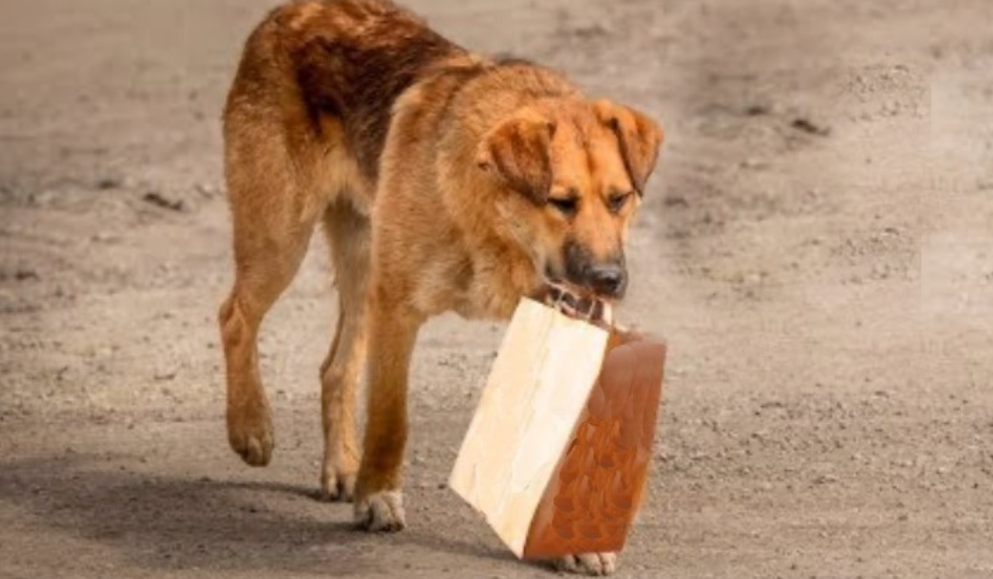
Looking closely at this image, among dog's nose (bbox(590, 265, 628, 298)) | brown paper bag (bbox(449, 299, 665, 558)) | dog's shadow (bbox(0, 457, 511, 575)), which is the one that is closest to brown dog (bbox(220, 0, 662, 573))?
dog's nose (bbox(590, 265, 628, 298))

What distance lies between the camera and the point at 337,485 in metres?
10.8

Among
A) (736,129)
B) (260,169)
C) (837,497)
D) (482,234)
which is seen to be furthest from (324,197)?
(736,129)

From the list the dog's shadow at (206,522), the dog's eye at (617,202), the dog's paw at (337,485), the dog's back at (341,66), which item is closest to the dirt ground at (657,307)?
the dog's shadow at (206,522)

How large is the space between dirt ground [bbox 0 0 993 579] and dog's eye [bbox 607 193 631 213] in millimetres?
1045

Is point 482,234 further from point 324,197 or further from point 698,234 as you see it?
point 698,234

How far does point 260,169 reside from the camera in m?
10.9

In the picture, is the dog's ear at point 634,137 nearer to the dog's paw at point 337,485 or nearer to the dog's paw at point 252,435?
the dog's paw at point 337,485

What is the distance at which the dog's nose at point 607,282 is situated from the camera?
30.3ft

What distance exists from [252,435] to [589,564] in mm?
1745

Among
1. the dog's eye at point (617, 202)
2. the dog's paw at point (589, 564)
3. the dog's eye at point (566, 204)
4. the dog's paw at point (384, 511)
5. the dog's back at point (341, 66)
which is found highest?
the dog's eye at point (617, 202)

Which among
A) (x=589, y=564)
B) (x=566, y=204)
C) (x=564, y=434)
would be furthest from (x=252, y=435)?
(x=564, y=434)

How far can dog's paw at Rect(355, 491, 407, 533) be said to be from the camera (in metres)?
10.2

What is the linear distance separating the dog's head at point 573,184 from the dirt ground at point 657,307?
0.93 m

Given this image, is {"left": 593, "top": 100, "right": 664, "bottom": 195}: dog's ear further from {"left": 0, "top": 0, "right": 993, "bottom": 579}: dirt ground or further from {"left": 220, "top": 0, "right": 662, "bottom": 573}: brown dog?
{"left": 0, "top": 0, "right": 993, "bottom": 579}: dirt ground
